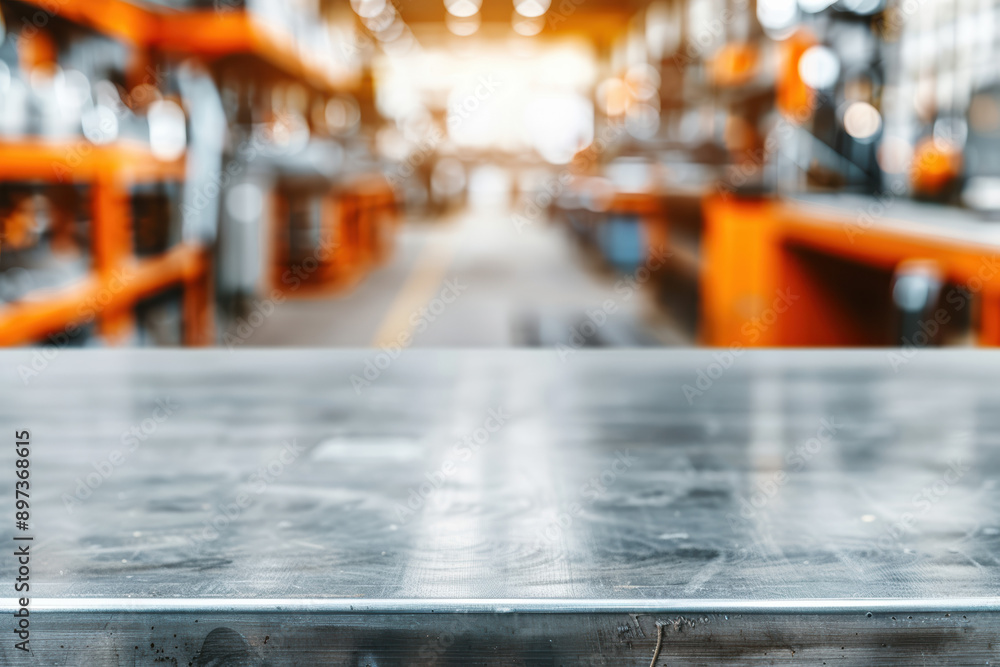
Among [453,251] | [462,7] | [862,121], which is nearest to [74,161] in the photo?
[862,121]

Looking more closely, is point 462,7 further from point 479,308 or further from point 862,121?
point 862,121

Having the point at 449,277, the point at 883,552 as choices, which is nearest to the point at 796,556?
the point at 883,552

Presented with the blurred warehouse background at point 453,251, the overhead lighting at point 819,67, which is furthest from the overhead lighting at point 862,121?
the overhead lighting at point 819,67

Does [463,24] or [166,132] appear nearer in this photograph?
[166,132]

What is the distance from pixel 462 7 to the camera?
51.5 ft

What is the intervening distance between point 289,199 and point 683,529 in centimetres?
492

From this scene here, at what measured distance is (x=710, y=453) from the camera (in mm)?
577

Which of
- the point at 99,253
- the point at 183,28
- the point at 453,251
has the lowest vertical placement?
the point at 453,251

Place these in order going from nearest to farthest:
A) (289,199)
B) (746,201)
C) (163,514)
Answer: (163,514) < (746,201) < (289,199)

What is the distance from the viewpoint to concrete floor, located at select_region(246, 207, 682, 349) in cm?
389

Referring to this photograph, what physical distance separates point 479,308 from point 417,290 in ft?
2.99

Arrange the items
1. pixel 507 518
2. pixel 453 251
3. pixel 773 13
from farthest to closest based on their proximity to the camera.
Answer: pixel 453 251 < pixel 773 13 < pixel 507 518

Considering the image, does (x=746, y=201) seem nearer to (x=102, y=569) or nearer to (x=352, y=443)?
(x=352, y=443)

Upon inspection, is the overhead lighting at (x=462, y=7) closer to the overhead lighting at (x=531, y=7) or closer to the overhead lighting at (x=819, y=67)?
the overhead lighting at (x=531, y=7)
